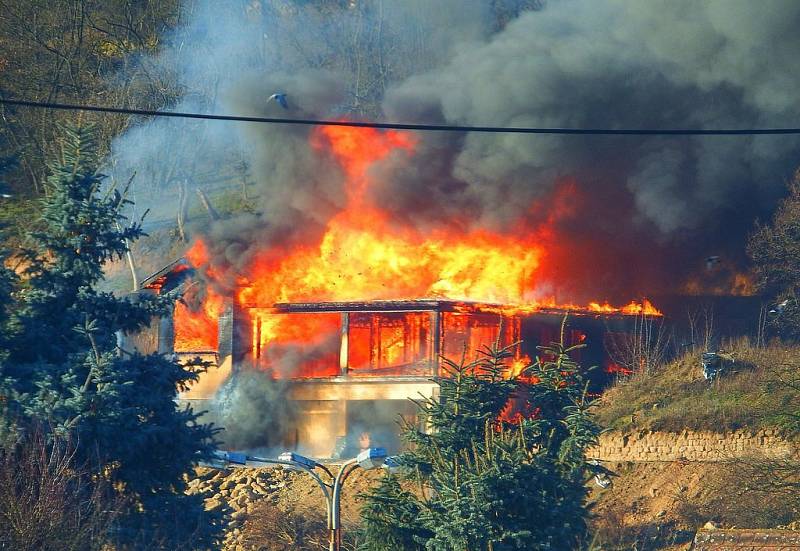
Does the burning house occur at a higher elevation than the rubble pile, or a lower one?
higher

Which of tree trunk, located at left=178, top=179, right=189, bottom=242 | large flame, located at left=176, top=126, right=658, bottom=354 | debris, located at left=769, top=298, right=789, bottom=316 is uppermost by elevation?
tree trunk, located at left=178, top=179, right=189, bottom=242

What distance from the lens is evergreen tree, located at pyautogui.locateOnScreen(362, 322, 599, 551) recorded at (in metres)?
16.2

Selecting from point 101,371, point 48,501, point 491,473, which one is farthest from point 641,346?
point 48,501

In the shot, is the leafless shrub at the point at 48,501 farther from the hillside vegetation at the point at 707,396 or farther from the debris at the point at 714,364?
the debris at the point at 714,364

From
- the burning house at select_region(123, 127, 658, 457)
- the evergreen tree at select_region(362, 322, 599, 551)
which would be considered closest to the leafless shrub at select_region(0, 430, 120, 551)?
the evergreen tree at select_region(362, 322, 599, 551)

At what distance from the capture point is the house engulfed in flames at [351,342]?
32094mm

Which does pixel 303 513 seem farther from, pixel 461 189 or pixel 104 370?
pixel 461 189

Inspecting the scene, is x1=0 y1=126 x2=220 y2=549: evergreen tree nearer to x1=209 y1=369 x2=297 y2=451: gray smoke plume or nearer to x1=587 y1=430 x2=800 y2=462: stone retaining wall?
x1=587 y1=430 x2=800 y2=462: stone retaining wall

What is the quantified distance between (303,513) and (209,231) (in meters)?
12.4

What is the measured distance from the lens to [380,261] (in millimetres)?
34188

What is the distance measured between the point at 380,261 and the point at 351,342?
2.79m

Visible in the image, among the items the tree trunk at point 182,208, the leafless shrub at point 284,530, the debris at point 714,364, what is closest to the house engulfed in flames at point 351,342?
the debris at point 714,364

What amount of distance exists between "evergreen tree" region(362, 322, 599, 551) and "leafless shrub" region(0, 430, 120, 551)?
4.34m

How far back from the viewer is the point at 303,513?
26.8 m
